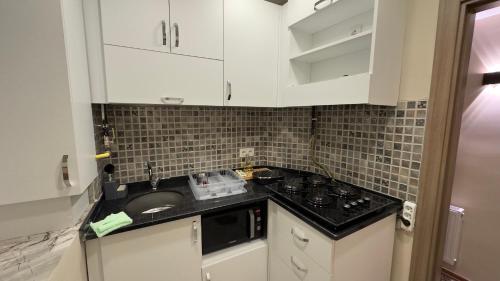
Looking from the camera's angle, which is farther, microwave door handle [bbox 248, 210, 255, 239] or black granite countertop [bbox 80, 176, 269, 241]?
microwave door handle [bbox 248, 210, 255, 239]

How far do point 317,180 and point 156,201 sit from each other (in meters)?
1.15

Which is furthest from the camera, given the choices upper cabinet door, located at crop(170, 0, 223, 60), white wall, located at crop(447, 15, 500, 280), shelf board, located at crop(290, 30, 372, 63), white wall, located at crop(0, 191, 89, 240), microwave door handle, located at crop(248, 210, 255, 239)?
white wall, located at crop(447, 15, 500, 280)

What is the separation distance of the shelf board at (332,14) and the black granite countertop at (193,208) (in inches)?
42.8

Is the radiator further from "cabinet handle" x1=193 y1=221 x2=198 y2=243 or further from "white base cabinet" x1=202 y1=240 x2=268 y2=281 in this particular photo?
"cabinet handle" x1=193 y1=221 x2=198 y2=243

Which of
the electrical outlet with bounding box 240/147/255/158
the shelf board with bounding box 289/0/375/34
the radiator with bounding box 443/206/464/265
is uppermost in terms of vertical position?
the shelf board with bounding box 289/0/375/34

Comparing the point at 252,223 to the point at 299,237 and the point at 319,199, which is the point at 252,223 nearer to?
the point at 299,237

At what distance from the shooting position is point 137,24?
1004 mm

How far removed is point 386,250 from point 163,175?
1.46 meters

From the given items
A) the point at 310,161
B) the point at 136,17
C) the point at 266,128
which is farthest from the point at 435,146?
the point at 136,17

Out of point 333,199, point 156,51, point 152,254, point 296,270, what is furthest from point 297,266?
point 156,51

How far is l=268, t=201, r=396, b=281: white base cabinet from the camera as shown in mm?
863

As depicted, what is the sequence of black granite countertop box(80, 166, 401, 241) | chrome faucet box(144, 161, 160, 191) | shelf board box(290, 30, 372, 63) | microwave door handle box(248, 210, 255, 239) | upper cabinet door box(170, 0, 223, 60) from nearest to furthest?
black granite countertop box(80, 166, 401, 241) < shelf board box(290, 30, 372, 63) < upper cabinet door box(170, 0, 223, 60) < microwave door handle box(248, 210, 255, 239) < chrome faucet box(144, 161, 160, 191)

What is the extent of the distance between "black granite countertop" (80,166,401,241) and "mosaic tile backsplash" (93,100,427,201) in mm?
124

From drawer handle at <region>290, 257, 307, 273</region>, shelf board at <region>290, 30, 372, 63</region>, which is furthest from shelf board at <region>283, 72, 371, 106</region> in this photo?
drawer handle at <region>290, 257, 307, 273</region>
